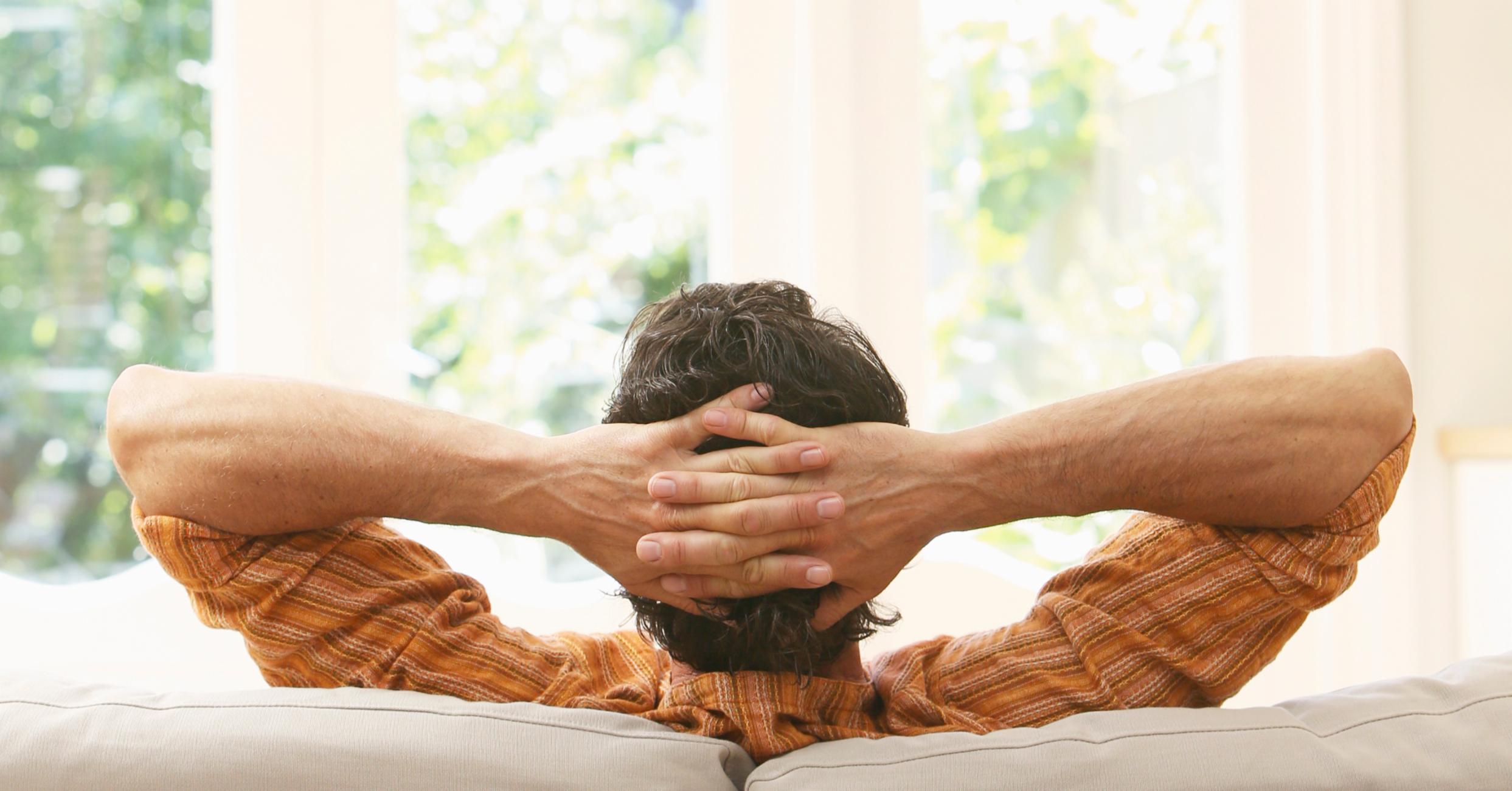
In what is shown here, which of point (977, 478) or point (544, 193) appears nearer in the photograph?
point (977, 478)

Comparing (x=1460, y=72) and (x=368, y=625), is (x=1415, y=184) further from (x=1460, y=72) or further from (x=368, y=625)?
(x=368, y=625)

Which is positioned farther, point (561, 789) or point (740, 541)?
point (740, 541)

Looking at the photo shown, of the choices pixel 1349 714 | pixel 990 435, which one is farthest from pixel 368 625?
pixel 1349 714

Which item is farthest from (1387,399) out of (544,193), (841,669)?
(544,193)

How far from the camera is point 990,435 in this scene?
105 centimetres

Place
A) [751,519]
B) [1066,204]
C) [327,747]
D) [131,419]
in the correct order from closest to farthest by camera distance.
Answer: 1. [327,747]
2. [751,519]
3. [131,419]
4. [1066,204]

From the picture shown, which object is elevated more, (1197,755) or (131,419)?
(131,419)

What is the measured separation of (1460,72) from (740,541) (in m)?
2.19

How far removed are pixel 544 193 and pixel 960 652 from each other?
160 cm

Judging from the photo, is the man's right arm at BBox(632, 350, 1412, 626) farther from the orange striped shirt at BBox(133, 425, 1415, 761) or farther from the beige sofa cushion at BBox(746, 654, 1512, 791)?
the beige sofa cushion at BBox(746, 654, 1512, 791)

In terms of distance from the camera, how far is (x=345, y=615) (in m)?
1.02

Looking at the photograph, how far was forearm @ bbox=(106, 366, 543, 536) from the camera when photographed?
A: 3.28 feet

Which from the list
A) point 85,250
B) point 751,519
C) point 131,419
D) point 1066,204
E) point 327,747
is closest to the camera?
point 327,747

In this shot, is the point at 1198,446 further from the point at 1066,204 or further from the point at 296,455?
the point at 1066,204
